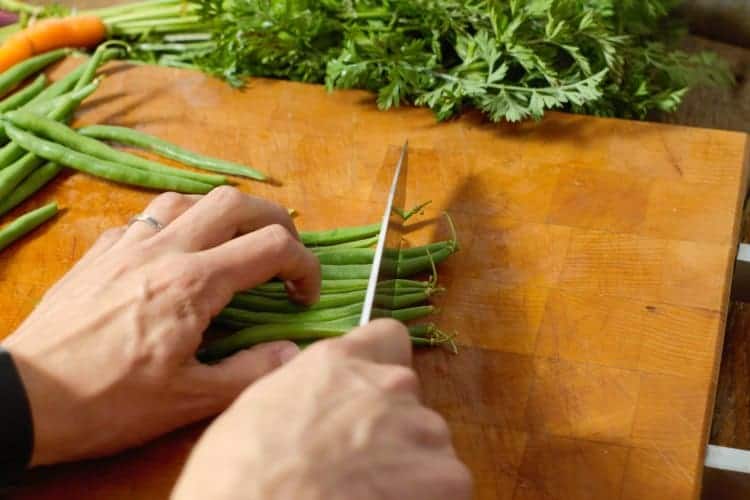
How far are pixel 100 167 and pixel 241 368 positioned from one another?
3.18 ft

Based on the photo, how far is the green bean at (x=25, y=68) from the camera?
10.3ft

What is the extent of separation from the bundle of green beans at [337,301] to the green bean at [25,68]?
48.6 inches

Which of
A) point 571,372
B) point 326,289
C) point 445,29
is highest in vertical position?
point 445,29

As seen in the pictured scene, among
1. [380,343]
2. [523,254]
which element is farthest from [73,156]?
[380,343]

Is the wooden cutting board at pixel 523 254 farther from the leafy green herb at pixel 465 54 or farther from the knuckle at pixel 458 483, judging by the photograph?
the knuckle at pixel 458 483

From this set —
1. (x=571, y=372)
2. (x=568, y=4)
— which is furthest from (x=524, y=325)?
(x=568, y=4)

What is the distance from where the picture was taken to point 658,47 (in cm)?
317

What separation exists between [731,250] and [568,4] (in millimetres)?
864

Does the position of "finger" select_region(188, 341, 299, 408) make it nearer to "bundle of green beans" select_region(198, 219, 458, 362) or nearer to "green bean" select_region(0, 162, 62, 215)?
"bundle of green beans" select_region(198, 219, 458, 362)

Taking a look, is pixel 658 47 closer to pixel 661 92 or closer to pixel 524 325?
pixel 661 92

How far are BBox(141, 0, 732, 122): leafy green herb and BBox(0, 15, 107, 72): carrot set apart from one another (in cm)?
54

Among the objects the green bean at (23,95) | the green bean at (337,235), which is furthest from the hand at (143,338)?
the green bean at (23,95)

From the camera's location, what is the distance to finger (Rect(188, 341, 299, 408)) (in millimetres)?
2072

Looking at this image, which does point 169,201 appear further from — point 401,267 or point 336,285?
point 401,267
